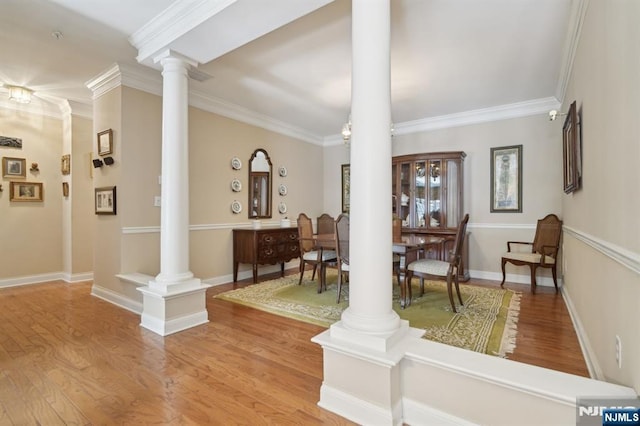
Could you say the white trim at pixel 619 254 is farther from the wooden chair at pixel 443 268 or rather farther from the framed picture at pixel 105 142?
the framed picture at pixel 105 142

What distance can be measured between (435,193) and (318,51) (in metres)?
2.90

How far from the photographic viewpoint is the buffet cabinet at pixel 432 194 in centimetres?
475

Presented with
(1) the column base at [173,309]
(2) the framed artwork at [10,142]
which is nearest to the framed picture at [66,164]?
(2) the framed artwork at [10,142]

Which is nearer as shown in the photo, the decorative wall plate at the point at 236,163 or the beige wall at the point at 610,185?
the beige wall at the point at 610,185

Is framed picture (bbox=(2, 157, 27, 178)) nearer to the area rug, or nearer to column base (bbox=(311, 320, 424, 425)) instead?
the area rug

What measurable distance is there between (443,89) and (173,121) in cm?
317

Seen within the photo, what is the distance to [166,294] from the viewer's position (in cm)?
271

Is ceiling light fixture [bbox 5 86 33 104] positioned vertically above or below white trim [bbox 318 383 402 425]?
above

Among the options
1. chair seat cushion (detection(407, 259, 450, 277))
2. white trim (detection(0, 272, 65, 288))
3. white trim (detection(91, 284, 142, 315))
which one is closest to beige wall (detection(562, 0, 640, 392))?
chair seat cushion (detection(407, 259, 450, 277))

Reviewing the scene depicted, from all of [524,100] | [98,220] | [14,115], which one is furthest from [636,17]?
[14,115]

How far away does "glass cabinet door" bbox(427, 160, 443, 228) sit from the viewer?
4.84 meters

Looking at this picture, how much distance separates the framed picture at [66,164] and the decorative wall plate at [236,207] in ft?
8.16

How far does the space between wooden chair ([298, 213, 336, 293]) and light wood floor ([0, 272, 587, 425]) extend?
108 centimetres

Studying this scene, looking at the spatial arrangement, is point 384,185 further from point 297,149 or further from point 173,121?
point 297,149
